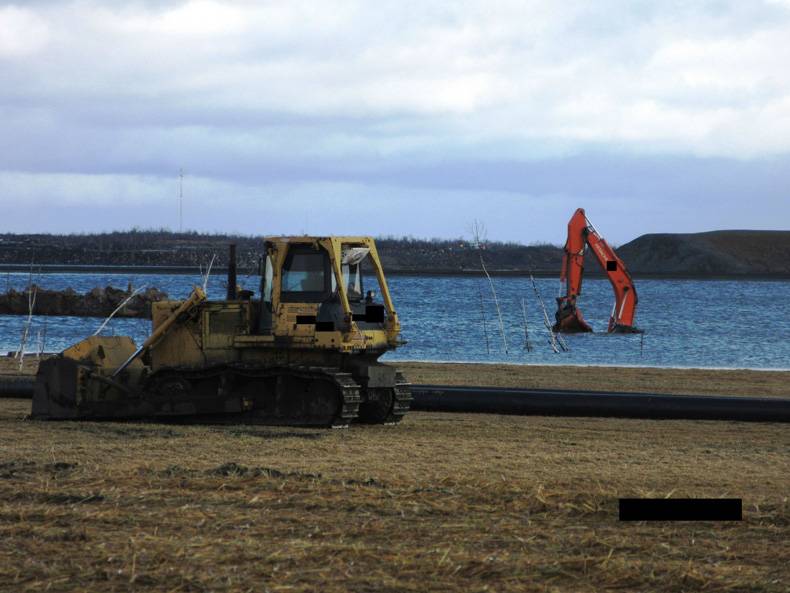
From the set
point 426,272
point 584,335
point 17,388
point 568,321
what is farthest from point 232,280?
point 426,272

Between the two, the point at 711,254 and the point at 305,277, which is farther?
the point at 711,254

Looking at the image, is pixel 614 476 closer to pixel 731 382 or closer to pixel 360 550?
pixel 360 550

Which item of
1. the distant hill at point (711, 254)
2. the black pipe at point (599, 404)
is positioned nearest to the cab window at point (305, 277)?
the black pipe at point (599, 404)

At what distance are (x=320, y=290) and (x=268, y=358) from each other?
4.08ft

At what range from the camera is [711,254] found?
156875mm

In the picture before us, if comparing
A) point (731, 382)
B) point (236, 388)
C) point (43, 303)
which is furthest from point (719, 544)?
point (43, 303)

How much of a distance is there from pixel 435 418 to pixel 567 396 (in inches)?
80.2

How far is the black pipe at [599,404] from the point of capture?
62.2 ft

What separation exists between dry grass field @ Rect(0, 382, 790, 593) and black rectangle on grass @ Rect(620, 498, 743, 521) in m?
0.15

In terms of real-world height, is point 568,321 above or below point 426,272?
below

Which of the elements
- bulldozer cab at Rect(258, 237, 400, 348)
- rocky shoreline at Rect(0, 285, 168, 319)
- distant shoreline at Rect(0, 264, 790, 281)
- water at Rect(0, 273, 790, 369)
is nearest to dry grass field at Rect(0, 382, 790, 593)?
bulldozer cab at Rect(258, 237, 400, 348)

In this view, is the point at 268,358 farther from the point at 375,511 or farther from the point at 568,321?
the point at 568,321

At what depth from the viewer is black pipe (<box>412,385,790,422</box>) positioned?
19.0m

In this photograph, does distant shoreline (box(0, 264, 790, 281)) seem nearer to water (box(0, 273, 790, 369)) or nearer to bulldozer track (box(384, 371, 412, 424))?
water (box(0, 273, 790, 369))
